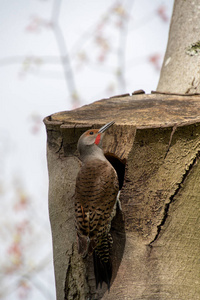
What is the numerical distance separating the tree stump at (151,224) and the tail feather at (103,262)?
0.04 m

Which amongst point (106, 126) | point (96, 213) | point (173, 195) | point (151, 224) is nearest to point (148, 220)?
point (151, 224)

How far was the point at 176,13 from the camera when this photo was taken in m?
5.23

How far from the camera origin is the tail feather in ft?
9.47

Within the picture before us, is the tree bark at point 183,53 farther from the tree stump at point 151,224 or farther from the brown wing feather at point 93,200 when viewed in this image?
the brown wing feather at point 93,200

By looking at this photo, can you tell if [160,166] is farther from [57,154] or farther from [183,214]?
[57,154]

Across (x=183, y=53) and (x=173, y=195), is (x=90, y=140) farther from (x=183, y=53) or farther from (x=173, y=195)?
(x=183, y=53)

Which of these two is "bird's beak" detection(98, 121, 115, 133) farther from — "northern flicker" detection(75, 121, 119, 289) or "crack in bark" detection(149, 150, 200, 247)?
"crack in bark" detection(149, 150, 200, 247)

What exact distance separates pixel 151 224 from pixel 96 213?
1.27ft

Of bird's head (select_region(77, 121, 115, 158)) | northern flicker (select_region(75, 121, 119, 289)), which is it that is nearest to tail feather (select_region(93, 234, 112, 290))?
northern flicker (select_region(75, 121, 119, 289))

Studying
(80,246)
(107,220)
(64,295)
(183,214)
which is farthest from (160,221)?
(64,295)

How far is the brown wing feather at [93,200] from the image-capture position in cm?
304

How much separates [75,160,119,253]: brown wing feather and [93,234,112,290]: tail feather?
0.18ft

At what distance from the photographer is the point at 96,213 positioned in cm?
307

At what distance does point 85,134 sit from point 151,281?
1.22 m
